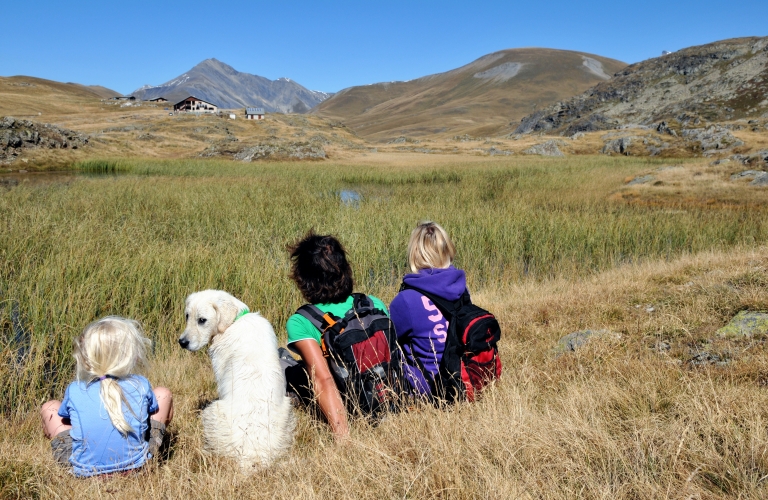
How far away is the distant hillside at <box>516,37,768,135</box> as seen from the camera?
7088 centimetres

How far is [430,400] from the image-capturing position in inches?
126

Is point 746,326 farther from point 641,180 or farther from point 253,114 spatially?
point 253,114

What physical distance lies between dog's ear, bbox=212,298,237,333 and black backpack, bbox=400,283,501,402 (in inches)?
45.1

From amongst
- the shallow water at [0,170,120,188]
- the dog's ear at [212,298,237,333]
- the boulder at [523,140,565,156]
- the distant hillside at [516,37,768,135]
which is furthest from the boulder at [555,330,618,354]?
the distant hillside at [516,37,768,135]

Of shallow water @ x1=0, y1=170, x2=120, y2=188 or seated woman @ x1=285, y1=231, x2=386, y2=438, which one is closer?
seated woman @ x1=285, y1=231, x2=386, y2=438

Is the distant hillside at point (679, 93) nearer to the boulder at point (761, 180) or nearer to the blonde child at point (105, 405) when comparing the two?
the boulder at point (761, 180)

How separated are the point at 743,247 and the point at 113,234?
36.4ft

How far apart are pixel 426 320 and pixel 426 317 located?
0.02m

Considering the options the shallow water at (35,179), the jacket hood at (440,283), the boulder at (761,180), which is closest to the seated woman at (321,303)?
the jacket hood at (440,283)

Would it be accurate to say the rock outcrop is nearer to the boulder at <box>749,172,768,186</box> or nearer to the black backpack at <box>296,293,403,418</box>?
the black backpack at <box>296,293,403,418</box>

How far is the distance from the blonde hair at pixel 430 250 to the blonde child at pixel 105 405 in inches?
67.1

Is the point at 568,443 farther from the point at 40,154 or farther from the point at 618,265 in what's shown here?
the point at 40,154

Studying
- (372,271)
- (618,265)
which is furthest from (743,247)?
(372,271)

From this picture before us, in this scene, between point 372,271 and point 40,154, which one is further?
point 40,154
